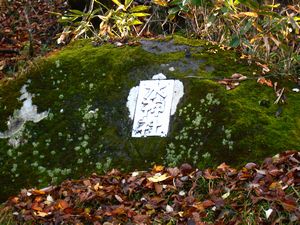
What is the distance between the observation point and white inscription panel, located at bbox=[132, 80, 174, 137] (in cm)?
353

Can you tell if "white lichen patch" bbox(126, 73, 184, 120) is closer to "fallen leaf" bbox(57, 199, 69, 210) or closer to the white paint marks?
the white paint marks

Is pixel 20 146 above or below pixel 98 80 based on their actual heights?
below

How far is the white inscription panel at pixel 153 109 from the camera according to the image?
11.6ft

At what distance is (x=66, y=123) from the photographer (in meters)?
3.81

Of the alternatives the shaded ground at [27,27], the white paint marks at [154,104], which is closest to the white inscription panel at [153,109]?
the white paint marks at [154,104]

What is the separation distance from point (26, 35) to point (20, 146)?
167 inches

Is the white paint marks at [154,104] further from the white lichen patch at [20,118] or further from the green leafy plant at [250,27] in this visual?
the white lichen patch at [20,118]

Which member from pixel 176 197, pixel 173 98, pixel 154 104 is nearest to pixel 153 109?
pixel 154 104

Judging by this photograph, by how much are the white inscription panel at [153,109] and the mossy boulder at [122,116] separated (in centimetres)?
6

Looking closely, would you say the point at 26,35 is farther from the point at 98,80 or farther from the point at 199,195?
the point at 199,195

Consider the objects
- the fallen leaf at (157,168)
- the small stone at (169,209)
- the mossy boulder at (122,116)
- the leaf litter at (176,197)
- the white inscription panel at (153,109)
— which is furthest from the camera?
the white inscription panel at (153,109)

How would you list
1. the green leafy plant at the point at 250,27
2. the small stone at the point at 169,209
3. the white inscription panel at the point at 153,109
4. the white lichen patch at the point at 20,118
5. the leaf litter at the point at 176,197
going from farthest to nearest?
1. the white lichen patch at the point at 20,118
2. the green leafy plant at the point at 250,27
3. the white inscription panel at the point at 153,109
4. the small stone at the point at 169,209
5. the leaf litter at the point at 176,197

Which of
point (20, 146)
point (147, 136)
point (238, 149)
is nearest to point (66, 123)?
point (20, 146)

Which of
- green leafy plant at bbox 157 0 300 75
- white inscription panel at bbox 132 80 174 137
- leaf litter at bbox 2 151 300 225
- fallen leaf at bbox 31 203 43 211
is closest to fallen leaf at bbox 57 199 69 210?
leaf litter at bbox 2 151 300 225
